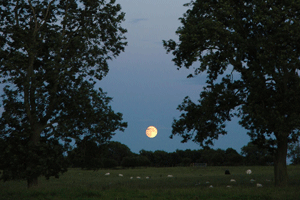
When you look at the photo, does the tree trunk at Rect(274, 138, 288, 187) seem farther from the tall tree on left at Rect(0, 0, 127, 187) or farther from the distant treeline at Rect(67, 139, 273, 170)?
the distant treeline at Rect(67, 139, 273, 170)

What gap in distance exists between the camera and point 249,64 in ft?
88.2

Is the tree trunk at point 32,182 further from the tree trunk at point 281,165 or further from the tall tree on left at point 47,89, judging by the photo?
the tree trunk at point 281,165

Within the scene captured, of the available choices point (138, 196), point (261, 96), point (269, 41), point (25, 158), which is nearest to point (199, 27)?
point (269, 41)

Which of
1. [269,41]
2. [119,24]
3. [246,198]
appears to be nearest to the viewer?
[246,198]

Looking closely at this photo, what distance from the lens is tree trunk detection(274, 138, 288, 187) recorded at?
26203mm

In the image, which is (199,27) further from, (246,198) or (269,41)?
(246,198)

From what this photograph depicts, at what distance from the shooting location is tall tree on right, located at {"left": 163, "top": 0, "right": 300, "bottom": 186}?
23562mm

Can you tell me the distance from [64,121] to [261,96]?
15342 mm

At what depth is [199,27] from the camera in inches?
1007

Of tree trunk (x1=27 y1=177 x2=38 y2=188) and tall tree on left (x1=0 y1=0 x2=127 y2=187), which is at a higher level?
tall tree on left (x1=0 y1=0 x2=127 y2=187)

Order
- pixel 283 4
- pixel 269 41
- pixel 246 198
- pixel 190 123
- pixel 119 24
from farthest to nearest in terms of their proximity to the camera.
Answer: pixel 119 24 → pixel 190 123 → pixel 283 4 → pixel 269 41 → pixel 246 198

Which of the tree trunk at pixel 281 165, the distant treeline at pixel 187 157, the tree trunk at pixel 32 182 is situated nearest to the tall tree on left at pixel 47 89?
the tree trunk at pixel 32 182

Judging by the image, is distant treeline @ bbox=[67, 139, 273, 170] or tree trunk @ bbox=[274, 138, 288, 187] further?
distant treeline @ bbox=[67, 139, 273, 170]

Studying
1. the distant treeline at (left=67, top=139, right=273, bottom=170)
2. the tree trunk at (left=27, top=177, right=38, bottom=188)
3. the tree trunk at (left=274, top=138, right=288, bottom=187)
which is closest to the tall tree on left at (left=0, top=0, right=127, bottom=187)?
the tree trunk at (left=27, top=177, right=38, bottom=188)
